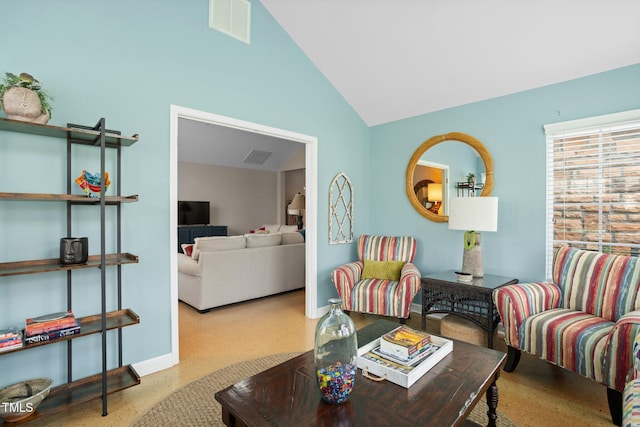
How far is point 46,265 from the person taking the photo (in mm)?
1875

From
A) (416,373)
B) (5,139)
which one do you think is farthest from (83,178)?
(416,373)

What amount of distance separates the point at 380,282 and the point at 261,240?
5.73 feet

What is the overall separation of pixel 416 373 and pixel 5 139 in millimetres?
2498

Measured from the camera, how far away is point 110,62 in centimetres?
220

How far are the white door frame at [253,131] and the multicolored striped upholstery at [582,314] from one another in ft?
6.04

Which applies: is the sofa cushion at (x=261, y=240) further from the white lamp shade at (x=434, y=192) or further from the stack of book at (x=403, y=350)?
the stack of book at (x=403, y=350)

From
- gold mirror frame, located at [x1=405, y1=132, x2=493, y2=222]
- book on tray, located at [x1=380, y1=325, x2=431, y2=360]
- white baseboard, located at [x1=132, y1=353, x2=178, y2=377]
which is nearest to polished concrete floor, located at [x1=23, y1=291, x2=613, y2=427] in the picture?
white baseboard, located at [x1=132, y1=353, x2=178, y2=377]

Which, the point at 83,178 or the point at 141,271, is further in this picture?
the point at 141,271

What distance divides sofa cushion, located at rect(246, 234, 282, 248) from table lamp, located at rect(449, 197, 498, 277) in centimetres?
240

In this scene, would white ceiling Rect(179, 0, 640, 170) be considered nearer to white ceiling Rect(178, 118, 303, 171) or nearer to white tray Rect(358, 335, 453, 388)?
white tray Rect(358, 335, 453, 388)

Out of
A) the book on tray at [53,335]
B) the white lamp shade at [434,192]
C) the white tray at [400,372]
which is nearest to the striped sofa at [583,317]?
the white tray at [400,372]

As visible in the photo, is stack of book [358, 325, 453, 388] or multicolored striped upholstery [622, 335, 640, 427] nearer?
multicolored striped upholstery [622, 335, 640, 427]

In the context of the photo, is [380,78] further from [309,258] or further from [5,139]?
[5,139]

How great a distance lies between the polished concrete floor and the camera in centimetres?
187
